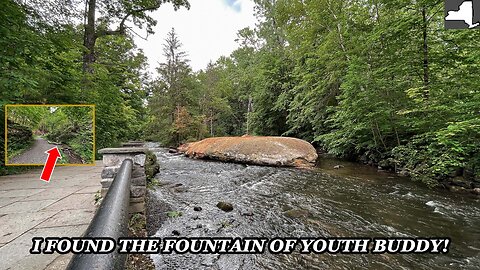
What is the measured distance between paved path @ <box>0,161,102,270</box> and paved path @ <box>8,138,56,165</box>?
37cm

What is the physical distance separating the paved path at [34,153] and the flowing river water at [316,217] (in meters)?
1.85

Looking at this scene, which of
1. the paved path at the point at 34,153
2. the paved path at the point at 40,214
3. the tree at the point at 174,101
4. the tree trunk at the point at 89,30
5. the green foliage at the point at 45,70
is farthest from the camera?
the tree at the point at 174,101

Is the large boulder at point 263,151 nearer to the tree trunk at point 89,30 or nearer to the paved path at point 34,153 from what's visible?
the tree trunk at point 89,30

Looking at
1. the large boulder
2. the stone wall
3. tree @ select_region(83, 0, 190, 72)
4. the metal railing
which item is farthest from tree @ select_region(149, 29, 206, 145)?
the metal railing

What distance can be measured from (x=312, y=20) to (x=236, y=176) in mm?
9403

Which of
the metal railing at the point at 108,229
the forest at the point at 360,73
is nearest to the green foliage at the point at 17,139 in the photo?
the forest at the point at 360,73

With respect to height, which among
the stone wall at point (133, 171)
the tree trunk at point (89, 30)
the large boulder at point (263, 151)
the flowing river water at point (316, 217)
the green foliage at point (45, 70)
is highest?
the tree trunk at point (89, 30)

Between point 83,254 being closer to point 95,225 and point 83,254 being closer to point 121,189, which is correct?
point 95,225

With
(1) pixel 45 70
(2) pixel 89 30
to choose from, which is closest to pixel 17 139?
(1) pixel 45 70

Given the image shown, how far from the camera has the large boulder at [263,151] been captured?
808cm

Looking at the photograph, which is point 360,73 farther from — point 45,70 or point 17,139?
point 17,139

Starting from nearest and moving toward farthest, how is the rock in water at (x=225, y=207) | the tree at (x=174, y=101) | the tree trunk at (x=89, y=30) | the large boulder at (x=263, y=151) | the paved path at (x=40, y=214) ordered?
the paved path at (x=40, y=214)
the rock in water at (x=225, y=207)
the tree trunk at (x=89, y=30)
the large boulder at (x=263, y=151)
the tree at (x=174, y=101)

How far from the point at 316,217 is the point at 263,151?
540 centimetres

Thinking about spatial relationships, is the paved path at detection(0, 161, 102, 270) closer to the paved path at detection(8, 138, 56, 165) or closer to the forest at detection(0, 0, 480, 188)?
the paved path at detection(8, 138, 56, 165)
